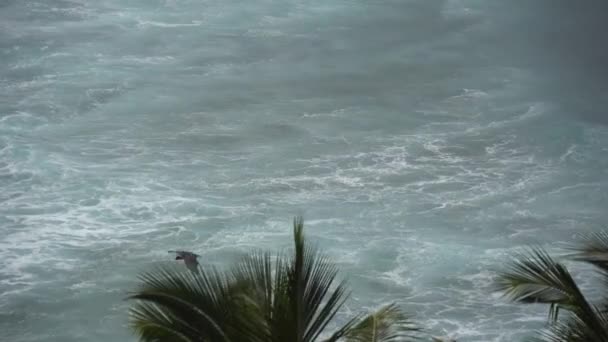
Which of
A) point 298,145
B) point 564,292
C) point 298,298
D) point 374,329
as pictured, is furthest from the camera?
point 298,145

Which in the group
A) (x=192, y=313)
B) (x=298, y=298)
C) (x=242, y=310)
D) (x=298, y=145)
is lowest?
(x=192, y=313)

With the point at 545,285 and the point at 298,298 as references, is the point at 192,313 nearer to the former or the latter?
the point at 298,298

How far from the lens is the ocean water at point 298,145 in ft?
66.9

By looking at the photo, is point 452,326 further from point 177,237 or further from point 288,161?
point 288,161

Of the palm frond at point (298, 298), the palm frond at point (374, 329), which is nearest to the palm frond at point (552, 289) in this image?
the palm frond at point (374, 329)

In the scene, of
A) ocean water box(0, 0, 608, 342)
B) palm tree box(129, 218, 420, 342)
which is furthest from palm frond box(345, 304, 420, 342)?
ocean water box(0, 0, 608, 342)

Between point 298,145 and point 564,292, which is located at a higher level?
point 298,145

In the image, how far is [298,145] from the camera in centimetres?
2747

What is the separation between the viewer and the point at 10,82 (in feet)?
103

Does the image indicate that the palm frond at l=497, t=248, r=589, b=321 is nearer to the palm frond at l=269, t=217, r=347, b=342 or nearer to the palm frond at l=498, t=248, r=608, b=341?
the palm frond at l=498, t=248, r=608, b=341

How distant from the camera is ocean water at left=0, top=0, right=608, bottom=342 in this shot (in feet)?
66.9

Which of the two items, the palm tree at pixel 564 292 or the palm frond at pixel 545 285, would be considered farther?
the palm frond at pixel 545 285

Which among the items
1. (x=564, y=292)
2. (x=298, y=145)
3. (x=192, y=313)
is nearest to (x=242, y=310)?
(x=192, y=313)

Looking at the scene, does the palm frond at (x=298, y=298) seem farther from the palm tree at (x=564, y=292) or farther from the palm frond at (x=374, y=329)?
the palm tree at (x=564, y=292)
